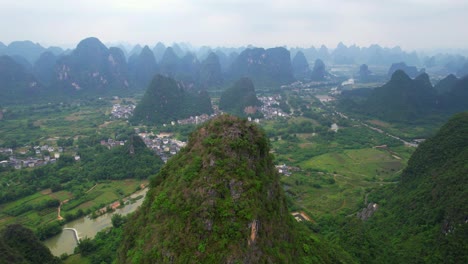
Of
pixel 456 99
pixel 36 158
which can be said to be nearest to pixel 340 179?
pixel 36 158

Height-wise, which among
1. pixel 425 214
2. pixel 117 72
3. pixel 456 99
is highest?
pixel 117 72

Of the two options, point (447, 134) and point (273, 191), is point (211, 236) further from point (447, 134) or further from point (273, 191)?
point (447, 134)

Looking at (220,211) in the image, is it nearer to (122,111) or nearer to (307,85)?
(122,111)

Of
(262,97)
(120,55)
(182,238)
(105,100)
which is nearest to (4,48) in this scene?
(120,55)

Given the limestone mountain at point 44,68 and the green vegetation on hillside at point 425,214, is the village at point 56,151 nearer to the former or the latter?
the green vegetation on hillside at point 425,214

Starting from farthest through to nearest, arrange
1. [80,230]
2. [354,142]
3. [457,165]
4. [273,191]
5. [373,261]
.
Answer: [354,142] < [80,230] < [457,165] < [373,261] < [273,191]

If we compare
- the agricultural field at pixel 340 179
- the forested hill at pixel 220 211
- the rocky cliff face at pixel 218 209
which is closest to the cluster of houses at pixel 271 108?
the agricultural field at pixel 340 179

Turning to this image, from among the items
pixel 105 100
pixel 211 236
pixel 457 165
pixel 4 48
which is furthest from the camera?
pixel 4 48
